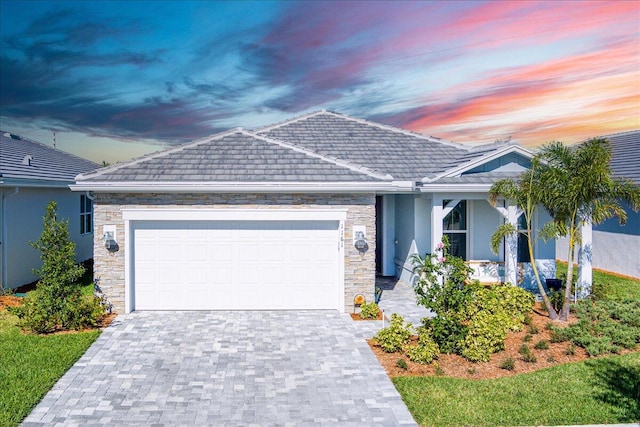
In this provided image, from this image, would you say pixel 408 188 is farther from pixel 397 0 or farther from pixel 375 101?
pixel 375 101

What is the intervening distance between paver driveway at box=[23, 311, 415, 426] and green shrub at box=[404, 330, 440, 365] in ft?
2.37

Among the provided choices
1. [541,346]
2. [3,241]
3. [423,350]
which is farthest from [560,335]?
[3,241]

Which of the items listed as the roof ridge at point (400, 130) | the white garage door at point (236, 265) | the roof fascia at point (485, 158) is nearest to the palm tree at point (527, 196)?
the roof fascia at point (485, 158)

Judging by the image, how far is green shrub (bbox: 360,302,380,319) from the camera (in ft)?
36.8

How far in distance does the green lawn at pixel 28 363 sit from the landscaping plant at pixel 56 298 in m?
0.37

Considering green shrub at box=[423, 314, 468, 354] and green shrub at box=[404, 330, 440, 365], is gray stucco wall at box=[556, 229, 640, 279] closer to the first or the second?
green shrub at box=[423, 314, 468, 354]

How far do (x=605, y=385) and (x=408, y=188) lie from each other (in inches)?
298

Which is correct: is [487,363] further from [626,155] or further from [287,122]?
[626,155]

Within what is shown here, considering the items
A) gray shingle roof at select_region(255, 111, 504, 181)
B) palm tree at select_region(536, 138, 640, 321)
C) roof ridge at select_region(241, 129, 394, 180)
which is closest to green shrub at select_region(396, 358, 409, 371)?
roof ridge at select_region(241, 129, 394, 180)

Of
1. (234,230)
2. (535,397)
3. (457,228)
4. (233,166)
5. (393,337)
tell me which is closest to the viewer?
(535,397)

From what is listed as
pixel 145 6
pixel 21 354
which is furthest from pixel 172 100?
pixel 21 354

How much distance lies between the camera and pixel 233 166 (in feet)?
39.2

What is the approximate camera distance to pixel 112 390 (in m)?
7.17

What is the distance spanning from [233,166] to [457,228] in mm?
7381
